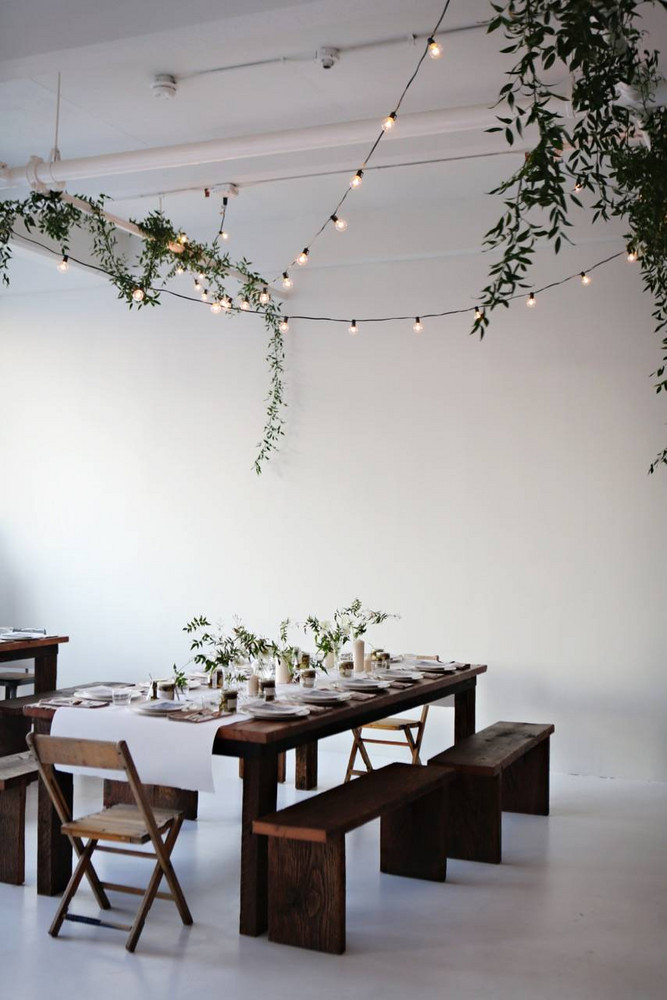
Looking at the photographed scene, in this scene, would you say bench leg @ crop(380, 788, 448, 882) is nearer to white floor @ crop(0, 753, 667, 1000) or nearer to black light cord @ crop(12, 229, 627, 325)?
white floor @ crop(0, 753, 667, 1000)

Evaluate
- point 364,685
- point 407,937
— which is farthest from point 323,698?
point 407,937

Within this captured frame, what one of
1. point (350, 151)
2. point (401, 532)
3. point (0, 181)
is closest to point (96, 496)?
point (401, 532)

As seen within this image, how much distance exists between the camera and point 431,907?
13.5 feet

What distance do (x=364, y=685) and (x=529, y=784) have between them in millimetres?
1313

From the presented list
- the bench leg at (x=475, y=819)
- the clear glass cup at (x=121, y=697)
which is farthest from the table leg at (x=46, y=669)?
the bench leg at (x=475, y=819)

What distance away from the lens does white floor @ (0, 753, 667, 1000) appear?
338cm

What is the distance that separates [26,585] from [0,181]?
3.92 metres

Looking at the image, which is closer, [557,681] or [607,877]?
[607,877]

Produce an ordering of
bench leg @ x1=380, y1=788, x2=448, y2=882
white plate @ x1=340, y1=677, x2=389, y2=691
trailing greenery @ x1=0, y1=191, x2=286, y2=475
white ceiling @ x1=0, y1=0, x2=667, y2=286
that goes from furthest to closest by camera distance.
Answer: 1. trailing greenery @ x1=0, y1=191, x2=286, y2=475
2. white plate @ x1=340, y1=677, x2=389, y2=691
3. bench leg @ x1=380, y1=788, x2=448, y2=882
4. white ceiling @ x1=0, y1=0, x2=667, y2=286

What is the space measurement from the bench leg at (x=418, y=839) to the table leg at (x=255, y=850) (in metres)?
0.78

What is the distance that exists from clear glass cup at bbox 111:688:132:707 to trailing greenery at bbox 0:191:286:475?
2.21m

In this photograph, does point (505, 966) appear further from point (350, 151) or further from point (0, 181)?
point (0, 181)

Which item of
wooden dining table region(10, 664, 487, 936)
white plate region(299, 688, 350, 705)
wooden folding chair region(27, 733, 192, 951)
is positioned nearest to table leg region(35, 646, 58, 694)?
wooden dining table region(10, 664, 487, 936)

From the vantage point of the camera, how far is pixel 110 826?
12.5ft
